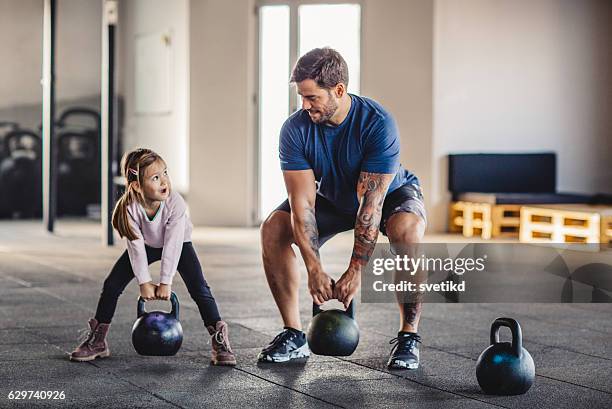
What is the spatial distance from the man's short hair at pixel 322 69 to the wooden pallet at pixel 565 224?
566 centimetres

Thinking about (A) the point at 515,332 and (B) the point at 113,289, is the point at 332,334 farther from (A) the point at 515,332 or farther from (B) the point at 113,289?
(B) the point at 113,289

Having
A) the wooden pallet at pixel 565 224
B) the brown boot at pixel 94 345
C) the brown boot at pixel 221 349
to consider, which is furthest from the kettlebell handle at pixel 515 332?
the wooden pallet at pixel 565 224

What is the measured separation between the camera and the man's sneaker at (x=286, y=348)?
419 centimetres

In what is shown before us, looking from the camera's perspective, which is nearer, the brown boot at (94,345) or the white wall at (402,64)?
the brown boot at (94,345)

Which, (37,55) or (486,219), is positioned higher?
(37,55)

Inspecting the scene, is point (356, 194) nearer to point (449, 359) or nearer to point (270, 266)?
point (270, 266)

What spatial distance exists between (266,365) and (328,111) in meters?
1.01

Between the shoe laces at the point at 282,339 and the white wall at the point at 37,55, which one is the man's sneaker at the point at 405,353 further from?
the white wall at the point at 37,55

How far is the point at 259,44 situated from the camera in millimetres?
11445

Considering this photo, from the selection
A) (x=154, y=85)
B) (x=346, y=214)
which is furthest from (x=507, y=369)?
(x=154, y=85)

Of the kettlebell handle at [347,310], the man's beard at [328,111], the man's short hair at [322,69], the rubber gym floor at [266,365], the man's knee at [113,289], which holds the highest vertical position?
the man's short hair at [322,69]

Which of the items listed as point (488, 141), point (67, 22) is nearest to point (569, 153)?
point (488, 141)

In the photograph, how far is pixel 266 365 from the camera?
4133 millimetres

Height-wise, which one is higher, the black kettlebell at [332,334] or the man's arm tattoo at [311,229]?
the man's arm tattoo at [311,229]
